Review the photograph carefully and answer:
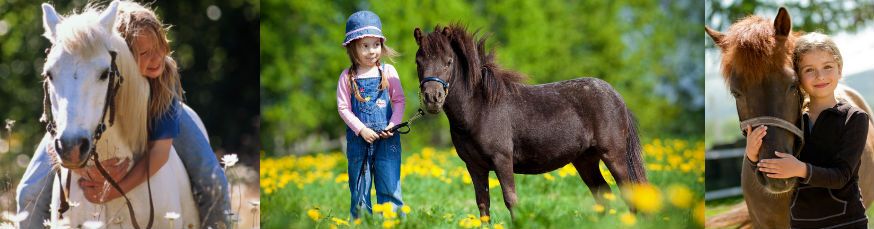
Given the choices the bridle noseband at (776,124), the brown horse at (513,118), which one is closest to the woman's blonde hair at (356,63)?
the brown horse at (513,118)

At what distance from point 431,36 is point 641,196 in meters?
1.39

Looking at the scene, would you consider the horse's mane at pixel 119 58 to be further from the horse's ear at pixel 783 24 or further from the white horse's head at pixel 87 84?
the horse's ear at pixel 783 24

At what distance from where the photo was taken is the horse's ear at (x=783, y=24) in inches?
138

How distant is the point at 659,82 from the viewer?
8.23 metres

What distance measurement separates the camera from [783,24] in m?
3.52

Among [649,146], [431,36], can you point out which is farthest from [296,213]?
[649,146]

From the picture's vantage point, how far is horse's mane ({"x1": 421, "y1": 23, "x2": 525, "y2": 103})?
4066 millimetres

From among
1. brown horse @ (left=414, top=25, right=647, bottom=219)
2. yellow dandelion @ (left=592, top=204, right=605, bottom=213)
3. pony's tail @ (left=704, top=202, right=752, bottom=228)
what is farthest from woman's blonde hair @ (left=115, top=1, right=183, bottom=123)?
pony's tail @ (left=704, top=202, right=752, bottom=228)

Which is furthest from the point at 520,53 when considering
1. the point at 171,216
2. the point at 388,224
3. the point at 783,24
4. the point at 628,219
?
the point at 783,24

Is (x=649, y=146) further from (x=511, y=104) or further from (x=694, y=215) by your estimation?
(x=511, y=104)

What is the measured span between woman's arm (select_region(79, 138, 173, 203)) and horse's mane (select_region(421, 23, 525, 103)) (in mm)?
1439

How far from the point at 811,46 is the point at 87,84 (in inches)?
123

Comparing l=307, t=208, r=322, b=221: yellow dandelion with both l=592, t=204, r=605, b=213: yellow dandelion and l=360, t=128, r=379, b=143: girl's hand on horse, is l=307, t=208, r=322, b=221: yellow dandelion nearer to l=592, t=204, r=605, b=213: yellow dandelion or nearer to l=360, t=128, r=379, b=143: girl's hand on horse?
l=360, t=128, r=379, b=143: girl's hand on horse

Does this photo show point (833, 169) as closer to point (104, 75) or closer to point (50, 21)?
point (104, 75)
